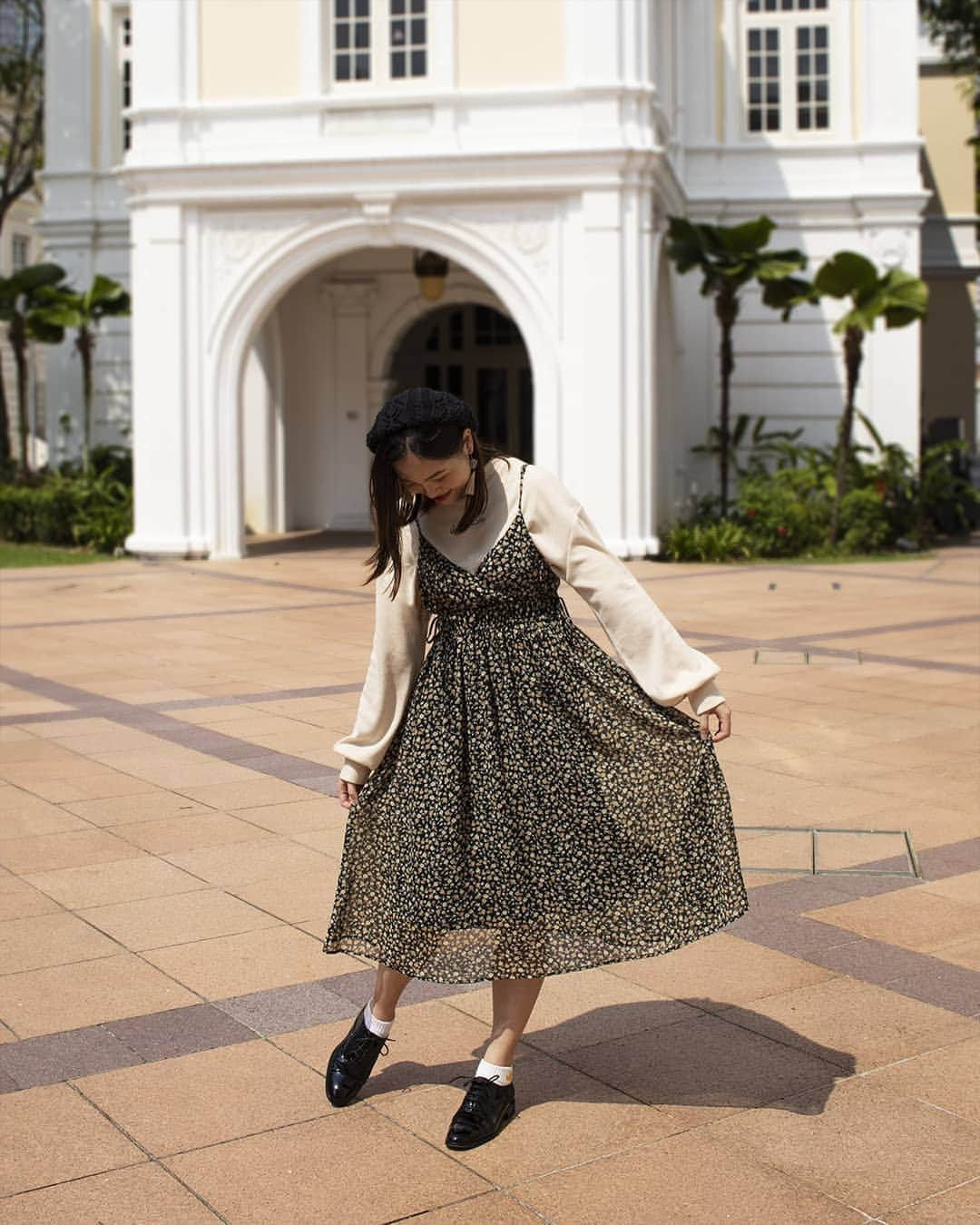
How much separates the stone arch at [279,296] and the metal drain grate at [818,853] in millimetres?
12407

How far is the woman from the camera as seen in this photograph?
12.1 ft

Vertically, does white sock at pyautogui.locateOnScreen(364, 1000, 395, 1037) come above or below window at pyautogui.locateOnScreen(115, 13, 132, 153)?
below

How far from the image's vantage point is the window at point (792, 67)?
22922 millimetres

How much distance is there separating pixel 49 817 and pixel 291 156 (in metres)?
13.3

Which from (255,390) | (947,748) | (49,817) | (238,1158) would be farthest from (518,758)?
(255,390)

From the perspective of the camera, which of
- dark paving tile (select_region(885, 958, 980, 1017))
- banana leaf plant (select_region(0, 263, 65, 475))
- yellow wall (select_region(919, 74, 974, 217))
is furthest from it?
yellow wall (select_region(919, 74, 974, 217))

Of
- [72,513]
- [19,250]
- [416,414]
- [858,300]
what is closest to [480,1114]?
[416,414]

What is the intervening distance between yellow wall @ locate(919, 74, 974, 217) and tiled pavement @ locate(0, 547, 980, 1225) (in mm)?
25271

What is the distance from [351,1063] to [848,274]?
54.9 ft

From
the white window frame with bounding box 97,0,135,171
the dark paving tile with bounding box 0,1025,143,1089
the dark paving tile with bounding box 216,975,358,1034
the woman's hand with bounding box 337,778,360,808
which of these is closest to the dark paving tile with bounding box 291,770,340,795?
the dark paving tile with bounding box 216,975,358,1034

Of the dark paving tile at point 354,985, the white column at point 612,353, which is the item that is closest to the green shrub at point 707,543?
the white column at point 612,353

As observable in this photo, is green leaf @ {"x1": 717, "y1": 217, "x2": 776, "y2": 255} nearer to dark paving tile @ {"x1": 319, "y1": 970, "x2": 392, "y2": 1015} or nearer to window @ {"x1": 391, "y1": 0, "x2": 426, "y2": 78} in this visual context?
window @ {"x1": 391, "y1": 0, "x2": 426, "y2": 78}

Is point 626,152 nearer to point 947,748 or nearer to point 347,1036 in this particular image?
point 947,748

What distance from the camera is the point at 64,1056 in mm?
4109
